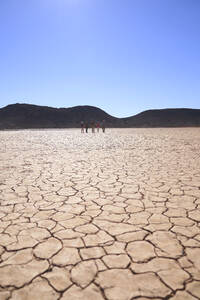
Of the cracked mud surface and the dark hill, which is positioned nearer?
the cracked mud surface

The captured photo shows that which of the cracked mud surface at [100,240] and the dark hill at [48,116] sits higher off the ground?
the dark hill at [48,116]

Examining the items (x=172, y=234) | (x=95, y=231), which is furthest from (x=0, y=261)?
(x=172, y=234)

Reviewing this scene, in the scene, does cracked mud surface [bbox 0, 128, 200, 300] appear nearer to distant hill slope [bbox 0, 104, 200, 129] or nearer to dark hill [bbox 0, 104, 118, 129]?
distant hill slope [bbox 0, 104, 200, 129]

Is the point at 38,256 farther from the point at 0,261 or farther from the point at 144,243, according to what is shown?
the point at 144,243

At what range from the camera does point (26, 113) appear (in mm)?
62500

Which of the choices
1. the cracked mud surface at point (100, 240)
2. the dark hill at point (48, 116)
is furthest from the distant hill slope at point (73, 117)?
the cracked mud surface at point (100, 240)

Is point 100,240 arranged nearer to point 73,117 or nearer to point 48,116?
point 48,116

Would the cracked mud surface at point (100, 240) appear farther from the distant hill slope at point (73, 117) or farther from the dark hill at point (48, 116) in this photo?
the dark hill at point (48, 116)

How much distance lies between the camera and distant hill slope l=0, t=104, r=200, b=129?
5825cm

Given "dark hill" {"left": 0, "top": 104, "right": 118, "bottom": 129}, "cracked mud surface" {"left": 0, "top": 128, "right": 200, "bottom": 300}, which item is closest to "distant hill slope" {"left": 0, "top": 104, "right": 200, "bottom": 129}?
"dark hill" {"left": 0, "top": 104, "right": 118, "bottom": 129}

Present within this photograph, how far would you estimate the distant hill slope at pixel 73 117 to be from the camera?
5825 centimetres

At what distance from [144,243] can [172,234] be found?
0.36m

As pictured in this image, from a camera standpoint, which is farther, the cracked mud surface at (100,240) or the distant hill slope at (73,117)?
the distant hill slope at (73,117)

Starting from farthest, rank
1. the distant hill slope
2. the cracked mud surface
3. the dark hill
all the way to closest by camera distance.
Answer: the dark hill, the distant hill slope, the cracked mud surface
